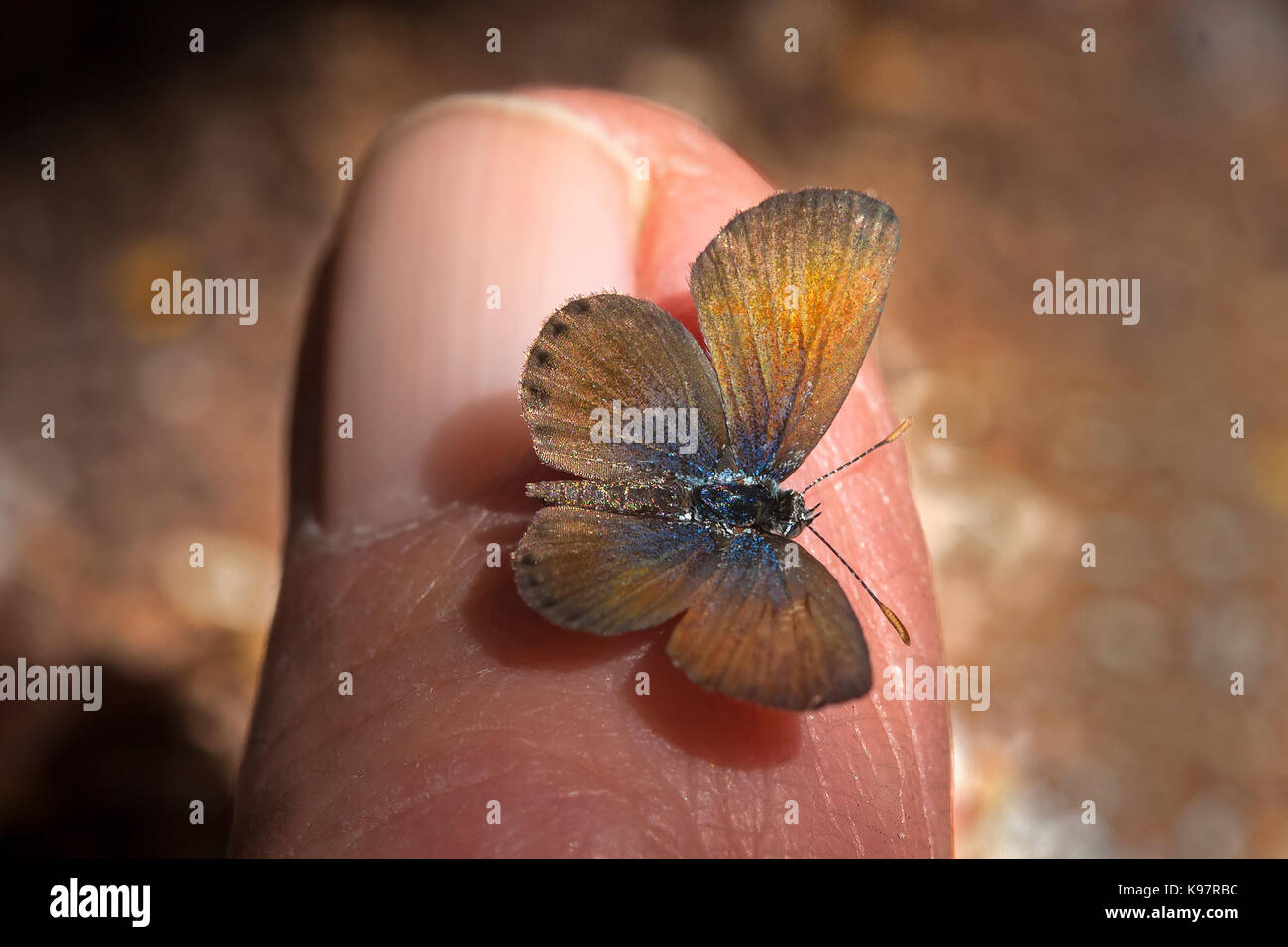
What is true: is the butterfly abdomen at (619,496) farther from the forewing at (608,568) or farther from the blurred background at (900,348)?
the blurred background at (900,348)

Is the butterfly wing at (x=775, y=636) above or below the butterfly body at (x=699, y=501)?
below

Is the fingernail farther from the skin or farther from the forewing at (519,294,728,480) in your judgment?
the forewing at (519,294,728,480)

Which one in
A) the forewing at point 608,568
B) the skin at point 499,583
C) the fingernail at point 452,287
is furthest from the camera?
the fingernail at point 452,287

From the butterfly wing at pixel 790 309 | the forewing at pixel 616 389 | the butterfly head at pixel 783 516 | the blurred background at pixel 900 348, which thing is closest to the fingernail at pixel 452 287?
the forewing at pixel 616 389

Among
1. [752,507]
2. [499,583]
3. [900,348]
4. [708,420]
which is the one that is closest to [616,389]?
[708,420]

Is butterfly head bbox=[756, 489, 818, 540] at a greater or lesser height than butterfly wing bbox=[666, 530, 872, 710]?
greater

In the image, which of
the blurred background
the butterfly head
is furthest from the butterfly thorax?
the blurred background

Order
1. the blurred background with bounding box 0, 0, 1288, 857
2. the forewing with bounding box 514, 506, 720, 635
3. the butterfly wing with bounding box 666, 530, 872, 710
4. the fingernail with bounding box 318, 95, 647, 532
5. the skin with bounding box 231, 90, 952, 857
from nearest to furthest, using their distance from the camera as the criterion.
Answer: the butterfly wing with bounding box 666, 530, 872, 710 < the forewing with bounding box 514, 506, 720, 635 < the skin with bounding box 231, 90, 952, 857 < the fingernail with bounding box 318, 95, 647, 532 < the blurred background with bounding box 0, 0, 1288, 857

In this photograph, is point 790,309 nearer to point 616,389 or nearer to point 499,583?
point 616,389

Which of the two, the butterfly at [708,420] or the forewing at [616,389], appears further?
the forewing at [616,389]
